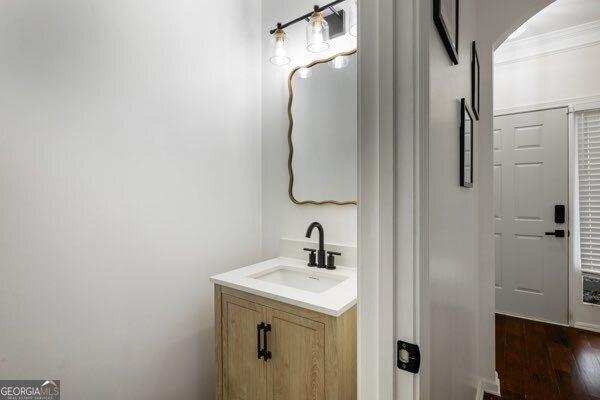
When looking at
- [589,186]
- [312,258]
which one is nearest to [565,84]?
[589,186]

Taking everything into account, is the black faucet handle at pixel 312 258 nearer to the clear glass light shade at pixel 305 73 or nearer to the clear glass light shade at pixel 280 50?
the clear glass light shade at pixel 305 73

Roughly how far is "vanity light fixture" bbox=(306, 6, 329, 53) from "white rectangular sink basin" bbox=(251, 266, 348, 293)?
1253mm

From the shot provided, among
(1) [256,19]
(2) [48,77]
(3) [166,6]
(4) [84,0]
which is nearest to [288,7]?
(1) [256,19]

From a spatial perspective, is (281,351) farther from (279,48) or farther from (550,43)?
(550,43)

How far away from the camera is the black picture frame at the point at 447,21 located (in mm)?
743

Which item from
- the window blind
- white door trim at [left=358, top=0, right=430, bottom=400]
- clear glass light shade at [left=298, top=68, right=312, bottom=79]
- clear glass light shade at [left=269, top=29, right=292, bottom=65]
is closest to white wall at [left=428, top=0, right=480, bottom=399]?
white door trim at [left=358, top=0, right=430, bottom=400]

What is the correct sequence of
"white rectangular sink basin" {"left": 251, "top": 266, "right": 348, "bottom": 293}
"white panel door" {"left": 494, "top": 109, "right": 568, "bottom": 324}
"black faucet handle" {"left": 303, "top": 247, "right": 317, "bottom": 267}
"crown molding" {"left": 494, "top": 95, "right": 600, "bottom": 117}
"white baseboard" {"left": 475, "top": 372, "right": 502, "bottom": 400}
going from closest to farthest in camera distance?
"white rectangular sink basin" {"left": 251, "top": 266, "right": 348, "bottom": 293} < "black faucet handle" {"left": 303, "top": 247, "right": 317, "bottom": 267} < "white baseboard" {"left": 475, "top": 372, "right": 502, "bottom": 400} < "crown molding" {"left": 494, "top": 95, "right": 600, "bottom": 117} < "white panel door" {"left": 494, "top": 109, "right": 568, "bottom": 324}

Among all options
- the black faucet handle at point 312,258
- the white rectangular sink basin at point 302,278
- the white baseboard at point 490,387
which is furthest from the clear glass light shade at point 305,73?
the white baseboard at point 490,387

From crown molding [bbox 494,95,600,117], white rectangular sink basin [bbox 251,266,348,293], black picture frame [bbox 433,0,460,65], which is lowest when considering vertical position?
white rectangular sink basin [bbox 251,266,348,293]

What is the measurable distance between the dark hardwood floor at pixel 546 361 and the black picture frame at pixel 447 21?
217 centimetres

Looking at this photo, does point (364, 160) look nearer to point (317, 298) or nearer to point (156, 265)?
point (317, 298)

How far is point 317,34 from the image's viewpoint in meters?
1.66

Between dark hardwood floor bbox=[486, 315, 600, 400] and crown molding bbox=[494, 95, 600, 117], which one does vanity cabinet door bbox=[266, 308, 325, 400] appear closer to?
dark hardwood floor bbox=[486, 315, 600, 400]

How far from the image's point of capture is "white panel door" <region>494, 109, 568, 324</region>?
2.87 metres
